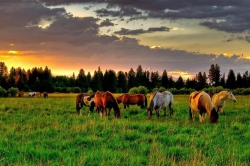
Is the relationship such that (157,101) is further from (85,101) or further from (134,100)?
(134,100)

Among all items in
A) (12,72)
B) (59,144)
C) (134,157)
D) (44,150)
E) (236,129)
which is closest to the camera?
(134,157)

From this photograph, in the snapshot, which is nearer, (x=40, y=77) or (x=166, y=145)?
(x=166, y=145)

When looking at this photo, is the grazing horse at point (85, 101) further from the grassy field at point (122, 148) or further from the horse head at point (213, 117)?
the grassy field at point (122, 148)

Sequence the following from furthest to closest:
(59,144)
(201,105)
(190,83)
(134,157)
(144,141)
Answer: (190,83) < (201,105) < (144,141) < (59,144) < (134,157)

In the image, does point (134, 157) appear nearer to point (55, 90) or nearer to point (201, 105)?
point (201, 105)

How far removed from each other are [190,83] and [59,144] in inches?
4755

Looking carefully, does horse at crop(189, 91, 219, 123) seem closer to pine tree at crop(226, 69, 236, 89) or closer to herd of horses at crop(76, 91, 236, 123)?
herd of horses at crop(76, 91, 236, 123)

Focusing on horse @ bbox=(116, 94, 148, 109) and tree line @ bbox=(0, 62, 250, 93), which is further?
tree line @ bbox=(0, 62, 250, 93)

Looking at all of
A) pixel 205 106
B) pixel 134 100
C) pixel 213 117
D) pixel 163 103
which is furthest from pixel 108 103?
pixel 134 100

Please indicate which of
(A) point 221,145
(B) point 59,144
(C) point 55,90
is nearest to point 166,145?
(A) point 221,145

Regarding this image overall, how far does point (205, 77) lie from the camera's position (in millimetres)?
129625

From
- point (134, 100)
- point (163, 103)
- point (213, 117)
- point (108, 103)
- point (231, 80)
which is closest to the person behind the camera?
point (213, 117)

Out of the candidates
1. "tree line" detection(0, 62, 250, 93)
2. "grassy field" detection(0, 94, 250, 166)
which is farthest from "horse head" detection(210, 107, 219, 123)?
"tree line" detection(0, 62, 250, 93)

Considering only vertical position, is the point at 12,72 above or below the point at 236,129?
above
